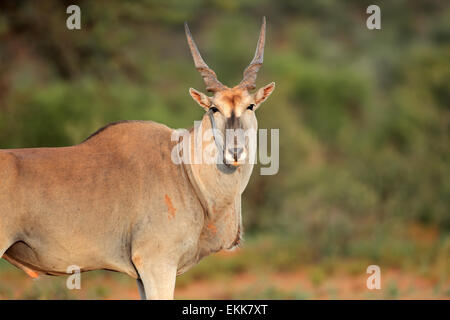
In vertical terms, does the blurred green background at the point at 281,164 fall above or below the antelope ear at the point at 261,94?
above

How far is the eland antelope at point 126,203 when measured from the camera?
18.8 feet

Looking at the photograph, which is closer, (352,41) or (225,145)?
(225,145)

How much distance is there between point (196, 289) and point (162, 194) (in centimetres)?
714

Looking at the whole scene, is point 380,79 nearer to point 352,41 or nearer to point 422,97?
point 352,41

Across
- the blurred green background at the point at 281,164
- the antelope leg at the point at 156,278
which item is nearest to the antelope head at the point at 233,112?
the antelope leg at the point at 156,278

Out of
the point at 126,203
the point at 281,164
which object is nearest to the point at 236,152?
the point at 126,203

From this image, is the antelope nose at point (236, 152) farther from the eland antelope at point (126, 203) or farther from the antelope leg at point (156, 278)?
the antelope leg at point (156, 278)

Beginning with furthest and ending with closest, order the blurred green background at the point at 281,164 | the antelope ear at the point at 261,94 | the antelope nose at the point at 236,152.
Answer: the blurred green background at the point at 281,164 → the antelope ear at the point at 261,94 → the antelope nose at the point at 236,152

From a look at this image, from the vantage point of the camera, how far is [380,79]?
3784 centimetres

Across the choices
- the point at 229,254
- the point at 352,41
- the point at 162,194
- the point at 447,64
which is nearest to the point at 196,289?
the point at 229,254

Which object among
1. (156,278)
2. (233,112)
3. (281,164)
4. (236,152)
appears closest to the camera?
(236,152)

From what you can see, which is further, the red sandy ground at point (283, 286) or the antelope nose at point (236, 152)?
the red sandy ground at point (283, 286)

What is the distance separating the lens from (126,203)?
5906 mm

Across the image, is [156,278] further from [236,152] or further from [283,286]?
[283,286]
